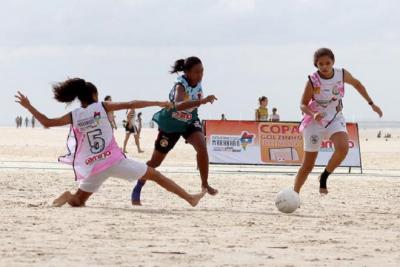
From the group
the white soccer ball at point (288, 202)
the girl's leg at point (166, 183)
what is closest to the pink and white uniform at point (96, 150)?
the girl's leg at point (166, 183)

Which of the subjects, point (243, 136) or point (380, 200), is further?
point (243, 136)

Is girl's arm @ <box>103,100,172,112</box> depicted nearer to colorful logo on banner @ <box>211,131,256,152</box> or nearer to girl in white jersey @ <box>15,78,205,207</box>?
girl in white jersey @ <box>15,78,205,207</box>

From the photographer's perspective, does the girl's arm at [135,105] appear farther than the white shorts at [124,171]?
→ No

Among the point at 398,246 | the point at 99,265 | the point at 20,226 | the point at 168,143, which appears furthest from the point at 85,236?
the point at 168,143

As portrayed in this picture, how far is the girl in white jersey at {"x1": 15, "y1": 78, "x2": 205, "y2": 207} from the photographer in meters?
9.61

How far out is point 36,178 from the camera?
15312 millimetres

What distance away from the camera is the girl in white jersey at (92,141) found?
9609 millimetres

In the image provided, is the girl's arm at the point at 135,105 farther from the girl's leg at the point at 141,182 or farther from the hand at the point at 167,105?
the girl's leg at the point at 141,182

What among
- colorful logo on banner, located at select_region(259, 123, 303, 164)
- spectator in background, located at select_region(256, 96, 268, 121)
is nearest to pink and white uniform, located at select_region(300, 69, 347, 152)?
colorful logo on banner, located at select_region(259, 123, 303, 164)

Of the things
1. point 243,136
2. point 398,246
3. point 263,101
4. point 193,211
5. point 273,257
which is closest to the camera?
point 273,257

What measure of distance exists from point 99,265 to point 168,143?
482 cm

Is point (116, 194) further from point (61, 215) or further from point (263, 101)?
point (263, 101)

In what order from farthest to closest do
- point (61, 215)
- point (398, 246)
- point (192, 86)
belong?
point (192, 86)
point (61, 215)
point (398, 246)

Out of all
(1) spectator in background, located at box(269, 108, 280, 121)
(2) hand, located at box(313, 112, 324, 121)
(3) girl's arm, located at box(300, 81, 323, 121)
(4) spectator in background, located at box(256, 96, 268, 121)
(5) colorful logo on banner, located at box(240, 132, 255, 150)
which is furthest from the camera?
(1) spectator in background, located at box(269, 108, 280, 121)
